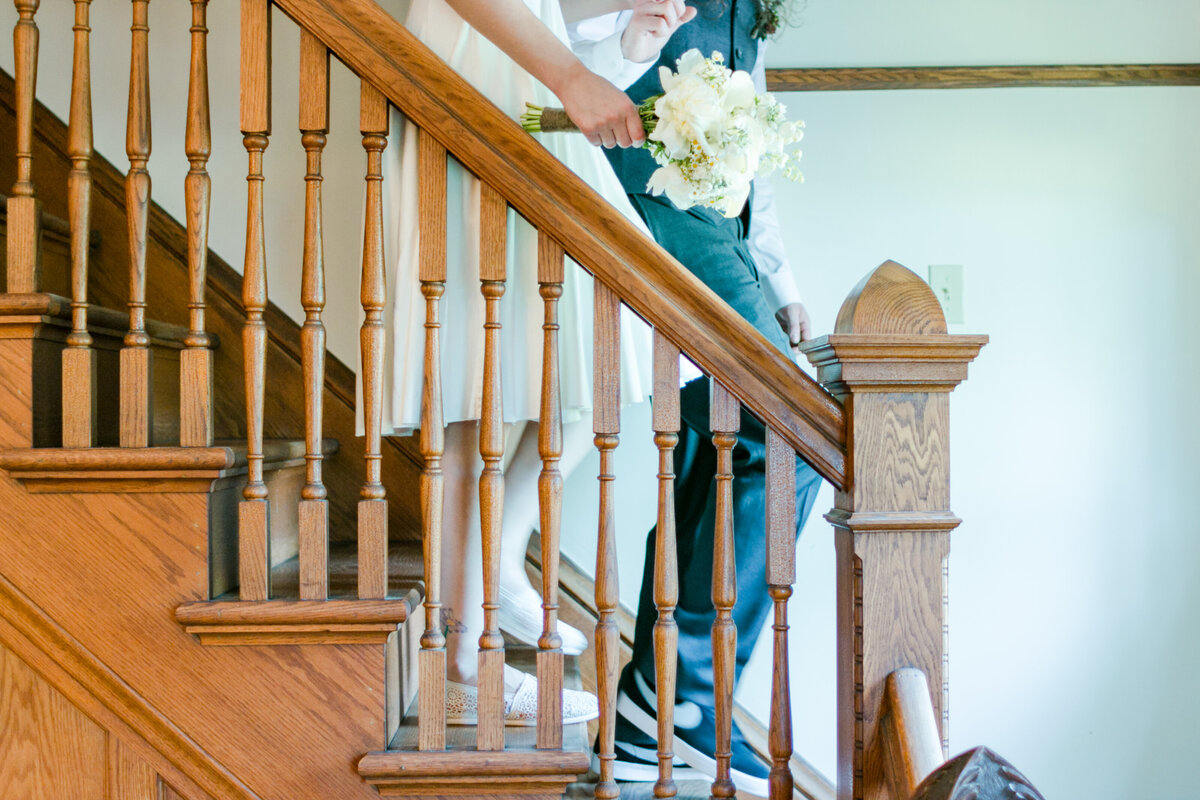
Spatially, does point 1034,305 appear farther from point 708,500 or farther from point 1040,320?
point 708,500

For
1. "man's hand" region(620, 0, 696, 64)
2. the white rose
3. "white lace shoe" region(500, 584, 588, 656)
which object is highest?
"man's hand" region(620, 0, 696, 64)

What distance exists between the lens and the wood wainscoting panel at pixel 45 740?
1.13 m

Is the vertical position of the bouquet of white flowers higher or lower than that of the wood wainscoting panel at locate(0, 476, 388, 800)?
higher

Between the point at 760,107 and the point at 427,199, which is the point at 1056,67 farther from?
the point at 427,199

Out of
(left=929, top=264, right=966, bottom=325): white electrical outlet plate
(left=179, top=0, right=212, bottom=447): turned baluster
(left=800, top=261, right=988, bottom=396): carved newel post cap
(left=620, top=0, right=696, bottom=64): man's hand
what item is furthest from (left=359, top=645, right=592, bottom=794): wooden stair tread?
(left=929, top=264, right=966, bottom=325): white electrical outlet plate

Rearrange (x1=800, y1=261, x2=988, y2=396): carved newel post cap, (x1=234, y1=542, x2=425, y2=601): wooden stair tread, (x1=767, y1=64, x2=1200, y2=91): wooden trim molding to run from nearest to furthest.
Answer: (x1=800, y1=261, x2=988, y2=396): carved newel post cap
(x1=234, y1=542, x2=425, y2=601): wooden stair tread
(x1=767, y1=64, x2=1200, y2=91): wooden trim molding

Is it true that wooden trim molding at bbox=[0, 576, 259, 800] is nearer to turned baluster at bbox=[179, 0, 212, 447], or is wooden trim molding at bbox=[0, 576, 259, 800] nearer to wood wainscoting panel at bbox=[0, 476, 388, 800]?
wood wainscoting panel at bbox=[0, 476, 388, 800]

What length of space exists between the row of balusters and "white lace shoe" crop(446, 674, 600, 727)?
10 cm

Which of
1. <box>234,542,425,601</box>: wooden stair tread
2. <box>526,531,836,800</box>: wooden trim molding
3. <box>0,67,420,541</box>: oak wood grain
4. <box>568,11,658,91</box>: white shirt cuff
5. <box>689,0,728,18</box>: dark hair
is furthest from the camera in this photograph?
<box>526,531,836,800</box>: wooden trim molding

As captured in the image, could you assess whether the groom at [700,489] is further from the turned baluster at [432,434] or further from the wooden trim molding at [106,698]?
the wooden trim molding at [106,698]

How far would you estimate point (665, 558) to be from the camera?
3.78 feet

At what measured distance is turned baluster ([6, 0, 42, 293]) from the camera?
116 cm

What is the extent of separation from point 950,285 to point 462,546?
1.42m

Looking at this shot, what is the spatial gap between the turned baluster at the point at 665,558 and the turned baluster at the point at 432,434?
272mm
